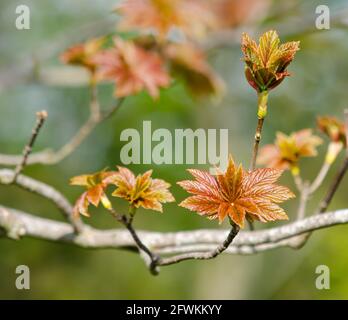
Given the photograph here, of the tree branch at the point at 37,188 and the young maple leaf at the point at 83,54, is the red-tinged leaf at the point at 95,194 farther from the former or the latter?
the young maple leaf at the point at 83,54

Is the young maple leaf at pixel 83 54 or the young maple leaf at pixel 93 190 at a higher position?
the young maple leaf at pixel 83 54

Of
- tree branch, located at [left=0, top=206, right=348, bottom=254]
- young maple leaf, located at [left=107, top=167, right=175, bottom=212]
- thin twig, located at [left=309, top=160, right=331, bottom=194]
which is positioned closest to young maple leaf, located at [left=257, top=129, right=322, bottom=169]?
thin twig, located at [left=309, top=160, right=331, bottom=194]

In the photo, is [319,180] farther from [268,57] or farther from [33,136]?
[33,136]

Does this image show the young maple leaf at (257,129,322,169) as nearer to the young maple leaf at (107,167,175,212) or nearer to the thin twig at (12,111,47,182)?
the young maple leaf at (107,167,175,212)

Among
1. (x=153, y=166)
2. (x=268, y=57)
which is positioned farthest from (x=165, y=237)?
(x=153, y=166)

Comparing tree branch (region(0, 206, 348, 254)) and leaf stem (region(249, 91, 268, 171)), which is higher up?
leaf stem (region(249, 91, 268, 171))

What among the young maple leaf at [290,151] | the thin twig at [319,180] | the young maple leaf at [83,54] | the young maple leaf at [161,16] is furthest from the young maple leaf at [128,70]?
the thin twig at [319,180]
